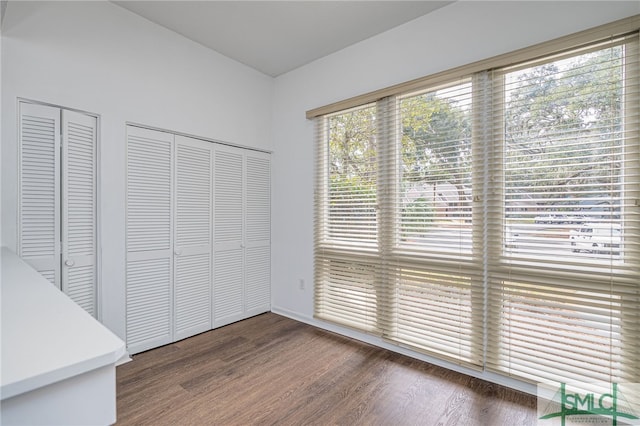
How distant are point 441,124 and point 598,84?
0.91 m

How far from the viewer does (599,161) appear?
179 centimetres

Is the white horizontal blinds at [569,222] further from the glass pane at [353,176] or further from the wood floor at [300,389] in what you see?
the glass pane at [353,176]

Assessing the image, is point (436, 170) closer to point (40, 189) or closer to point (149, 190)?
point (149, 190)

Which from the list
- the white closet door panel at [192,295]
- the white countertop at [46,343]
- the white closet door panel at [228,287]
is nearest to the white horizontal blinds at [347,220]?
the white closet door panel at [228,287]

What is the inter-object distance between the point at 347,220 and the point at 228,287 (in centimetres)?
145

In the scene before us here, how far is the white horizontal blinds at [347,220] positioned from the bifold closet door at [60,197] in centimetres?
194

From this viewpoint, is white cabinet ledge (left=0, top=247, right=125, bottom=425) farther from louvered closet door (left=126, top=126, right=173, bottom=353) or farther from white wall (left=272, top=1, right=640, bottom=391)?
white wall (left=272, top=1, right=640, bottom=391)

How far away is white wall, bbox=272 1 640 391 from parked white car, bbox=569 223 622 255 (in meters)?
0.99

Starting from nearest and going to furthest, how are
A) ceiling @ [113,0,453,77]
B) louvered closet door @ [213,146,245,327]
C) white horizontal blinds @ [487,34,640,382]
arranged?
white horizontal blinds @ [487,34,640,382]
ceiling @ [113,0,453,77]
louvered closet door @ [213,146,245,327]

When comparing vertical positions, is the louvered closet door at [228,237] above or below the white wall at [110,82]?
below

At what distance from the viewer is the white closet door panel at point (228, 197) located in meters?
3.10

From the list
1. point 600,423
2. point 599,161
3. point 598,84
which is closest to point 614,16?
point 598,84

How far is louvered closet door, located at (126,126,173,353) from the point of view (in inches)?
98.0

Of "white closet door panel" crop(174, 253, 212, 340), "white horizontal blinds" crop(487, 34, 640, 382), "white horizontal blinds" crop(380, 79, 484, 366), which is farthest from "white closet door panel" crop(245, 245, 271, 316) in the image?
"white horizontal blinds" crop(487, 34, 640, 382)
